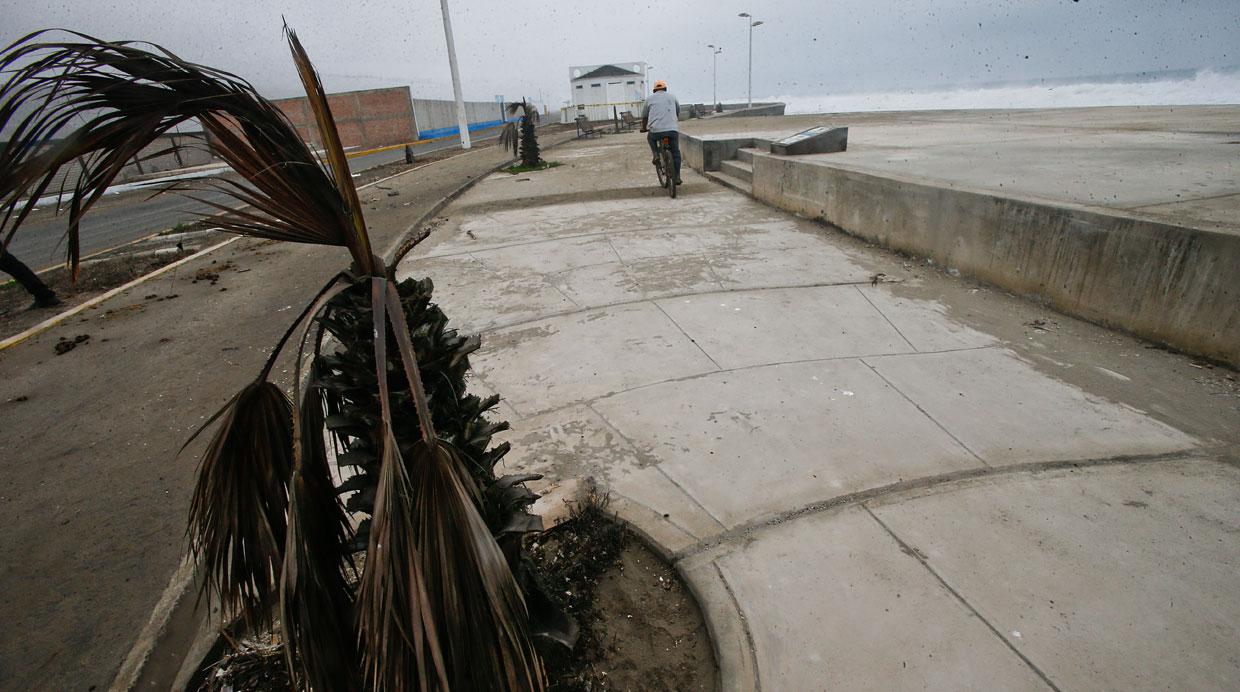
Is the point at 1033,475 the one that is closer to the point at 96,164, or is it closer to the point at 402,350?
the point at 402,350

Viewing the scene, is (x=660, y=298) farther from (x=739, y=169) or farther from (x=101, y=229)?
(x=101, y=229)

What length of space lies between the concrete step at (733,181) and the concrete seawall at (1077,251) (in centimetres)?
298

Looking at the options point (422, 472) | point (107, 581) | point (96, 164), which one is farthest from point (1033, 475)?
point (107, 581)

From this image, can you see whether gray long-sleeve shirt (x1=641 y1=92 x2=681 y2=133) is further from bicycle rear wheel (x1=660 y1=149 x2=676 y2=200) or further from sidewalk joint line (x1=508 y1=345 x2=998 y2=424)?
sidewalk joint line (x1=508 y1=345 x2=998 y2=424)

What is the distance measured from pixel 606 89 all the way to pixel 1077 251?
1841 inches

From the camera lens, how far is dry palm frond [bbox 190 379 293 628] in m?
1.38

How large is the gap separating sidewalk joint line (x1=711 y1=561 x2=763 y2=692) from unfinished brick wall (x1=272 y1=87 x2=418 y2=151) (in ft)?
143

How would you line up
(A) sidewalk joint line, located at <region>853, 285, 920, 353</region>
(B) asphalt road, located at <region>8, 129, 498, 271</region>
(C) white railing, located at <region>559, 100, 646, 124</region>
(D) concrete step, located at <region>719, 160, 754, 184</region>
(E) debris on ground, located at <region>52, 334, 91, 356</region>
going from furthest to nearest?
(C) white railing, located at <region>559, 100, 646, 124</region>
(B) asphalt road, located at <region>8, 129, 498, 271</region>
(D) concrete step, located at <region>719, 160, 754, 184</region>
(E) debris on ground, located at <region>52, 334, 91, 356</region>
(A) sidewalk joint line, located at <region>853, 285, 920, 353</region>

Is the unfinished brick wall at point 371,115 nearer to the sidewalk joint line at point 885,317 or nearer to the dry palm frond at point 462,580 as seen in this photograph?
the sidewalk joint line at point 885,317

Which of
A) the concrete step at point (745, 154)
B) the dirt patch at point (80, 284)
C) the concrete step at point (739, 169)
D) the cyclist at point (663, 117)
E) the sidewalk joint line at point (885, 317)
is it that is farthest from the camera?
the concrete step at point (745, 154)

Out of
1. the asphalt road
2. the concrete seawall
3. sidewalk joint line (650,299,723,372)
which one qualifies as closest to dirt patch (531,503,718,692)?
sidewalk joint line (650,299,723,372)

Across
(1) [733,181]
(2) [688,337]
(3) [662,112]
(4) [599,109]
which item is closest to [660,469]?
(2) [688,337]

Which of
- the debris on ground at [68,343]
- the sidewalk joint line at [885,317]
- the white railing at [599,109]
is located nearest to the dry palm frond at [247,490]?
the sidewalk joint line at [885,317]

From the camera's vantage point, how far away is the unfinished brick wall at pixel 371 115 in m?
40.7
